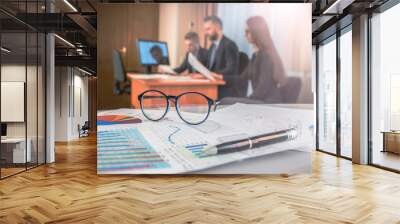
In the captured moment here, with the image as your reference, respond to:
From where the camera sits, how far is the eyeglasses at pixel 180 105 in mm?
6082

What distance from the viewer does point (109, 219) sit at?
12.2ft

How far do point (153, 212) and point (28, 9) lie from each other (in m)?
4.71

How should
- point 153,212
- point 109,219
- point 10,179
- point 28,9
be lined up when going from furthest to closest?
point 28,9, point 10,179, point 153,212, point 109,219

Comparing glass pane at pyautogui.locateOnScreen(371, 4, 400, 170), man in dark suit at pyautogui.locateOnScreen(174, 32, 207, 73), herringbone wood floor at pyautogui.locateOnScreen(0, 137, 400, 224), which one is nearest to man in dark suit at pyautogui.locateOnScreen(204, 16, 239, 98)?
man in dark suit at pyautogui.locateOnScreen(174, 32, 207, 73)

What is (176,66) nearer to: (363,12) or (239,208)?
(239,208)

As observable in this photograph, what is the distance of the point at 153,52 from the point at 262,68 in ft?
5.90

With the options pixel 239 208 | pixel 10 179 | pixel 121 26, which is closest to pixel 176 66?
pixel 121 26

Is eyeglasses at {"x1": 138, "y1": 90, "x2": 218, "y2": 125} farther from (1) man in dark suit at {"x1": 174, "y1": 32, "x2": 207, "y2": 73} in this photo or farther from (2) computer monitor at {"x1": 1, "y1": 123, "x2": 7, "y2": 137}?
(2) computer monitor at {"x1": 1, "y1": 123, "x2": 7, "y2": 137}

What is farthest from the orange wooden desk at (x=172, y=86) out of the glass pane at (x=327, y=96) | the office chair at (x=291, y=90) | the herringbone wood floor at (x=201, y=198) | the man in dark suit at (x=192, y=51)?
the glass pane at (x=327, y=96)

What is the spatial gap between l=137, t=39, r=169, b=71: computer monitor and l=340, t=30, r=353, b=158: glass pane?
463 centimetres

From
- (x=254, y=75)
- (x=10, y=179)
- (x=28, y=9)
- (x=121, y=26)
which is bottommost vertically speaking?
(x=10, y=179)

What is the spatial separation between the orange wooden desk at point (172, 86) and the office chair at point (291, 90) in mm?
1017

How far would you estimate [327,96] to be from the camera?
10250 mm

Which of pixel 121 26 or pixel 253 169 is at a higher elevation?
pixel 121 26
